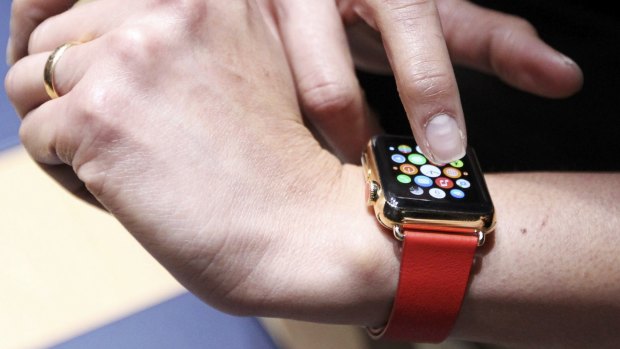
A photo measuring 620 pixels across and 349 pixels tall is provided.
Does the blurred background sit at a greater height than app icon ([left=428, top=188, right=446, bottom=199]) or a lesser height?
lesser

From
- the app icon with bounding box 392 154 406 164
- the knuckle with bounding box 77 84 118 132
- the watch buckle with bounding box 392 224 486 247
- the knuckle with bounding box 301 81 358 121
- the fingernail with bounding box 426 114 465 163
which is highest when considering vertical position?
the knuckle with bounding box 77 84 118 132

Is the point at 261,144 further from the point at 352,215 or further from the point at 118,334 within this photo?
the point at 118,334

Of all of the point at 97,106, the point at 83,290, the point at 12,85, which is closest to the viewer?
the point at 97,106

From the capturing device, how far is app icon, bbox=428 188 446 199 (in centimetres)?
57

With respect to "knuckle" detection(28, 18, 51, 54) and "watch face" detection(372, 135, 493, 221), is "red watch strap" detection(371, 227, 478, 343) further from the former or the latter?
"knuckle" detection(28, 18, 51, 54)

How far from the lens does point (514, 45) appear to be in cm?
72

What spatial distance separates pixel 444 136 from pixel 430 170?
6 centimetres

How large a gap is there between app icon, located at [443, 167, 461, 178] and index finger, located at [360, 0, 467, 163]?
4 cm

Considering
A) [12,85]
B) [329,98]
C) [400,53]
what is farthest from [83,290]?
[400,53]

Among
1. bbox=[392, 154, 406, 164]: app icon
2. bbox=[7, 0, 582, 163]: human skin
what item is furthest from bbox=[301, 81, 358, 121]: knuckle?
bbox=[392, 154, 406, 164]: app icon

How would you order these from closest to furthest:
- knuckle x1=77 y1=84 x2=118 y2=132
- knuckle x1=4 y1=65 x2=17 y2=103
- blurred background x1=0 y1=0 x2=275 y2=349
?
knuckle x1=77 y1=84 x2=118 y2=132 < knuckle x1=4 y1=65 x2=17 y2=103 < blurred background x1=0 y1=0 x2=275 y2=349

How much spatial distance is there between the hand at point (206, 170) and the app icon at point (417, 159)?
0.18 ft

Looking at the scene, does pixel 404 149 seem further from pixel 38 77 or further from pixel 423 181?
pixel 38 77

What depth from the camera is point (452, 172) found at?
2.00ft
